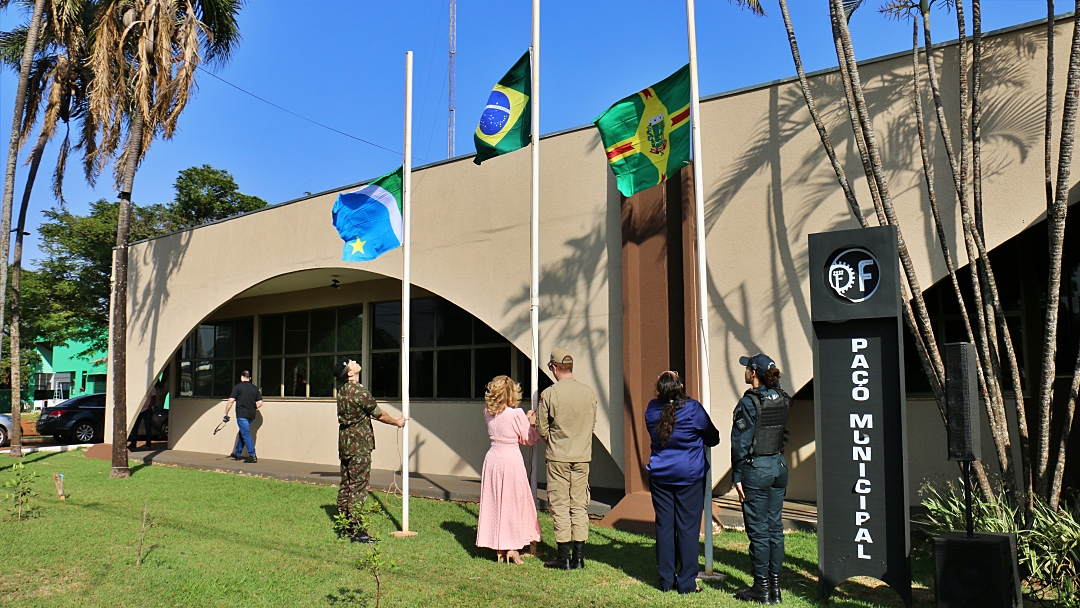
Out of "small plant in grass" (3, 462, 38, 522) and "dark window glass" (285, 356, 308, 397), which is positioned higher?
"dark window glass" (285, 356, 308, 397)

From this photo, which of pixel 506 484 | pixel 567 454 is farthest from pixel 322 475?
pixel 567 454

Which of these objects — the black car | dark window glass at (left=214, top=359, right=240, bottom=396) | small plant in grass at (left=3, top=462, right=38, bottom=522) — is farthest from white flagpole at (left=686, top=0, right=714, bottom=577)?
the black car

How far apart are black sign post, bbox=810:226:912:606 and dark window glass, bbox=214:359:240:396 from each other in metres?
14.3

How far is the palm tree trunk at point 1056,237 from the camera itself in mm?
5973

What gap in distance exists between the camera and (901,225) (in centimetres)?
733

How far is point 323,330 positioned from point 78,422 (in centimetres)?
931

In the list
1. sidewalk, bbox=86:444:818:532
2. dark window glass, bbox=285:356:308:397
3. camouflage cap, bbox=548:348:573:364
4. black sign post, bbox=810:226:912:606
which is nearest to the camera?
black sign post, bbox=810:226:912:606

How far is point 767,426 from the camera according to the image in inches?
216

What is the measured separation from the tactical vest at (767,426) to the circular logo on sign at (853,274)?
0.86 meters

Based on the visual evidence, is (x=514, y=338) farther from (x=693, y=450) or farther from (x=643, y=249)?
(x=693, y=450)

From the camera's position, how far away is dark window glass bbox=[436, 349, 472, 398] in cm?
1239

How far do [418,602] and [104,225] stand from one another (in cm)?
2769

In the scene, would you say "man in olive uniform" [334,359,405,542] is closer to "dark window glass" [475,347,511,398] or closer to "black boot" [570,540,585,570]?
"black boot" [570,540,585,570]

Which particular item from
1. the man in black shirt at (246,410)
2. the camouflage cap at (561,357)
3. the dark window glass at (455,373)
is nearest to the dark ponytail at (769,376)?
the camouflage cap at (561,357)
